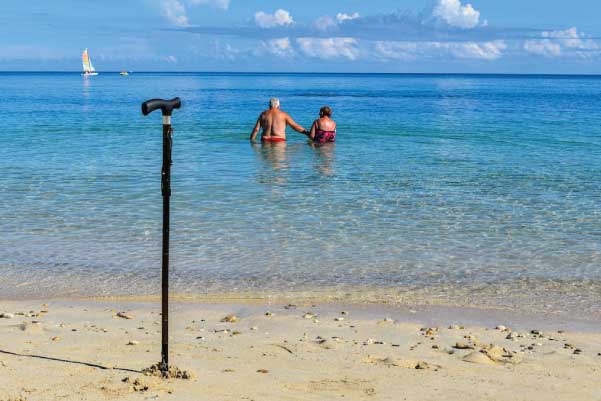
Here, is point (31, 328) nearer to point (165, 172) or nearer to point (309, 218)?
point (165, 172)

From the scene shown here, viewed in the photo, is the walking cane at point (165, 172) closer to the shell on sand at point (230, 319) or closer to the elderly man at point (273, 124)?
the shell on sand at point (230, 319)

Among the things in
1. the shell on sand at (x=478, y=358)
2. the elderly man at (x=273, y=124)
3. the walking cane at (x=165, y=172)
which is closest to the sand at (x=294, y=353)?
the shell on sand at (x=478, y=358)

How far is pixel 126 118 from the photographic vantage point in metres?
30.5

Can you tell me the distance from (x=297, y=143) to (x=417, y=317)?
13837 mm

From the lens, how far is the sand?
464 centimetres

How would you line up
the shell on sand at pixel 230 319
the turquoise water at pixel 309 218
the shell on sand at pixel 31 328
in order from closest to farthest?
the shell on sand at pixel 31 328
the shell on sand at pixel 230 319
the turquoise water at pixel 309 218

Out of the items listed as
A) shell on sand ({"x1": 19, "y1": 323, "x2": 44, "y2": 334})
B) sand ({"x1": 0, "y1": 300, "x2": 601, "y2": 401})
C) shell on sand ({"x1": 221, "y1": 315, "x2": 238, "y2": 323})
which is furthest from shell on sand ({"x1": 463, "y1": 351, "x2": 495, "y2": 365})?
shell on sand ({"x1": 19, "y1": 323, "x2": 44, "y2": 334})

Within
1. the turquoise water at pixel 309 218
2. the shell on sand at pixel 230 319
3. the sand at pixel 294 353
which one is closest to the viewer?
the sand at pixel 294 353

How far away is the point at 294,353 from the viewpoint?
534cm

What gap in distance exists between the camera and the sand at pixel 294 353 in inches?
183

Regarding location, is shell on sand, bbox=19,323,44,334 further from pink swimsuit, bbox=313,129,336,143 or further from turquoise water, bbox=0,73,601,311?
pink swimsuit, bbox=313,129,336,143

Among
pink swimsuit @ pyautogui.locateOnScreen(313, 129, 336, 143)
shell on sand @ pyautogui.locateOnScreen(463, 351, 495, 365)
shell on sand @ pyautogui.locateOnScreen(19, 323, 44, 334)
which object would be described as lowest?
shell on sand @ pyautogui.locateOnScreen(19, 323, 44, 334)

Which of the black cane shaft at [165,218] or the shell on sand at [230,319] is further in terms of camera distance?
the shell on sand at [230,319]

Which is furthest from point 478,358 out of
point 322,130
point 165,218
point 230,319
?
point 322,130
